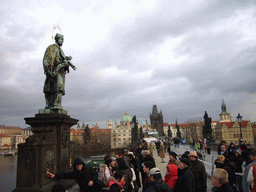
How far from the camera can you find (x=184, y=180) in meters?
3.55

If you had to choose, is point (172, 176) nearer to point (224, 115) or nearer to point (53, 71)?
point (53, 71)

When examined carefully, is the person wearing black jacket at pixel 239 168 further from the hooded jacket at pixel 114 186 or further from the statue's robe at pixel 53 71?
the statue's robe at pixel 53 71

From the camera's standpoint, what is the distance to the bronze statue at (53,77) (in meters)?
6.60

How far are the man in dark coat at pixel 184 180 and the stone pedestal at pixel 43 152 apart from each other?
11.3 ft

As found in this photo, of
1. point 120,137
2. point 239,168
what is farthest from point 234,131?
point 239,168

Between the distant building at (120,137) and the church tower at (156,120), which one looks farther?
the church tower at (156,120)

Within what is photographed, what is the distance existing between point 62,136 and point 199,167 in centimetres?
435

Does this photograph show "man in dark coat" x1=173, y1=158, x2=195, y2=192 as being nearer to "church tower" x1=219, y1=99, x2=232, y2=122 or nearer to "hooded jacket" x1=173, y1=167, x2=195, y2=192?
"hooded jacket" x1=173, y1=167, x2=195, y2=192

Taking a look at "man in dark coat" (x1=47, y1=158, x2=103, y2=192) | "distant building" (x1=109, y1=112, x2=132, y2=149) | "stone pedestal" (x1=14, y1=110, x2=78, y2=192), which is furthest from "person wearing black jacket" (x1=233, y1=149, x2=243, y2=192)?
"distant building" (x1=109, y1=112, x2=132, y2=149)

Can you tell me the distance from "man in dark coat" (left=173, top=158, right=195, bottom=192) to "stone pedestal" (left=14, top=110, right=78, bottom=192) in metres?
3.44

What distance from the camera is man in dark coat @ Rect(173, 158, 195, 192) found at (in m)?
3.51

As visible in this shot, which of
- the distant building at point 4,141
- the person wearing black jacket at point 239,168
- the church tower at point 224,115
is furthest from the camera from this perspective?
the church tower at point 224,115

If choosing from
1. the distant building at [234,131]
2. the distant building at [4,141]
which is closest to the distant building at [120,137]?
the distant building at [234,131]

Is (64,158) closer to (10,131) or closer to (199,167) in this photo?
(199,167)
